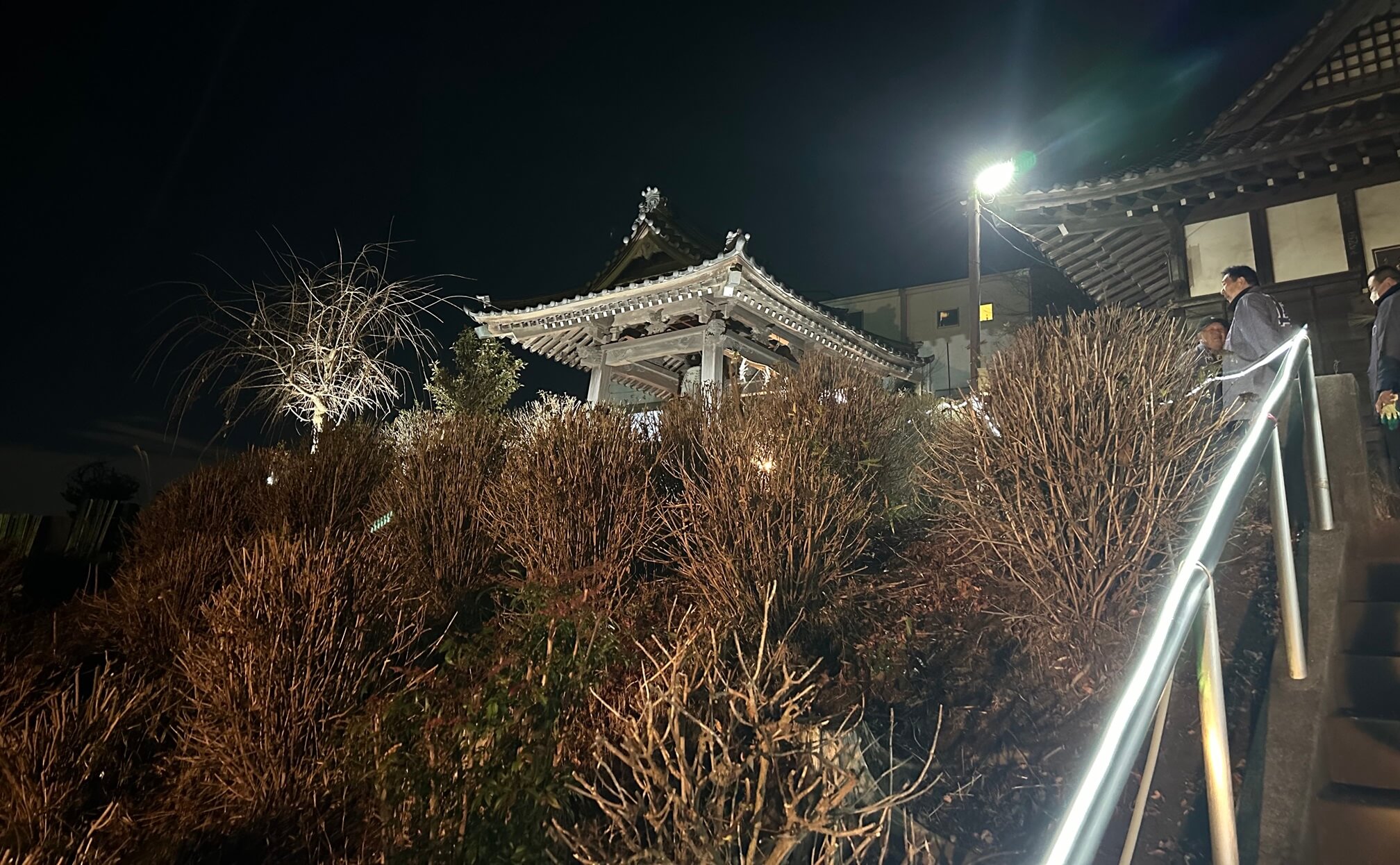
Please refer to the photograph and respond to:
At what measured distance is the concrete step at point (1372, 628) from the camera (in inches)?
119

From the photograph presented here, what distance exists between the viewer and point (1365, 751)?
2549mm

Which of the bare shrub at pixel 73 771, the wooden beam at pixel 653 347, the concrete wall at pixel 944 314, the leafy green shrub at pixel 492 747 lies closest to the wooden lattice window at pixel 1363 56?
the wooden beam at pixel 653 347

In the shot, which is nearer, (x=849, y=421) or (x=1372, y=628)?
(x=1372, y=628)

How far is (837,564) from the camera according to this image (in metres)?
4.01

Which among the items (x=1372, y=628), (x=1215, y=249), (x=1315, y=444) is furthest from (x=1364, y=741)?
(x=1215, y=249)

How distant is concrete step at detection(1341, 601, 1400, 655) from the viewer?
3012mm

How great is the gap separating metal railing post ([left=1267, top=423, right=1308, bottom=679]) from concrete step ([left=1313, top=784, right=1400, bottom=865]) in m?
0.52

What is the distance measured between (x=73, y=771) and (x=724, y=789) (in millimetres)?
3206

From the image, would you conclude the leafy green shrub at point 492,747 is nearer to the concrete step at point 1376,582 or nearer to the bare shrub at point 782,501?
the bare shrub at point 782,501

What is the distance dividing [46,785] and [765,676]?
10.5ft

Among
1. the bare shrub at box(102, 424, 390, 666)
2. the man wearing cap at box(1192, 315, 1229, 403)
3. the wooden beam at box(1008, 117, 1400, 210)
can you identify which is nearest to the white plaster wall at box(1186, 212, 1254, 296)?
the wooden beam at box(1008, 117, 1400, 210)

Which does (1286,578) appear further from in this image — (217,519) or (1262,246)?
(217,519)

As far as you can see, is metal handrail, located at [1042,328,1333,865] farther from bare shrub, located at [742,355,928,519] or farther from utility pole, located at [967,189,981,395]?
utility pole, located at [967,189,981,395]

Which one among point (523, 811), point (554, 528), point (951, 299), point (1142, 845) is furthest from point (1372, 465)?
point (951, 299)
